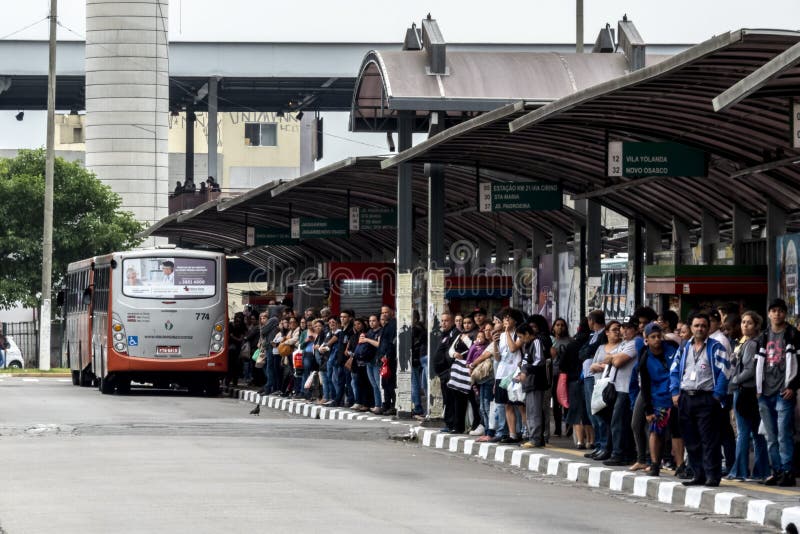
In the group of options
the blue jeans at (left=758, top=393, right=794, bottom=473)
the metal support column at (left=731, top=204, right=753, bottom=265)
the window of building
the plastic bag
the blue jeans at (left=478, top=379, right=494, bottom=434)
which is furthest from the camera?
the window of building

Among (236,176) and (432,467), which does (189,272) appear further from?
(236,176)

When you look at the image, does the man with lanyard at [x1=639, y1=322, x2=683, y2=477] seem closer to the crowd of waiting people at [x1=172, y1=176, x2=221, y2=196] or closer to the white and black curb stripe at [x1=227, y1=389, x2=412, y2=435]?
the white and black curb stripe at [x1=227, y1=389, x2=412, y2=435]

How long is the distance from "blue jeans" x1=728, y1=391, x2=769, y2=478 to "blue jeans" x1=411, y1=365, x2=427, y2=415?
9.81 metres

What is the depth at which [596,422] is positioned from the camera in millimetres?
18016

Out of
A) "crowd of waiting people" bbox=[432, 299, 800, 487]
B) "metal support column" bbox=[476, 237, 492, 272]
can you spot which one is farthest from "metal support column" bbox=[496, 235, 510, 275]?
"crowd of waiting people" bbox=[432, 299, 800, 487]

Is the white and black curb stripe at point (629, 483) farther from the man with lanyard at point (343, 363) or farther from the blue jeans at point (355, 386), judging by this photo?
the man with lanyard at point (343, 363)

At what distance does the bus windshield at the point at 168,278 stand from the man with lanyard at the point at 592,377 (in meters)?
15.9

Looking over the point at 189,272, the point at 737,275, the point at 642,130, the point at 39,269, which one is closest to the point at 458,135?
the point at 642,130

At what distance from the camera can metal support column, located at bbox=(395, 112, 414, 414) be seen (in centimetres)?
2422

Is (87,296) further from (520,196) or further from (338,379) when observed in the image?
(520,196)

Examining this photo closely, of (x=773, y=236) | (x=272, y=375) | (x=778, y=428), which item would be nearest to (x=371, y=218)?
(x=272, y=375)

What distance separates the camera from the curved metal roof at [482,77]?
75.6 feet

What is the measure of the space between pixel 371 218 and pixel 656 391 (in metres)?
15.0

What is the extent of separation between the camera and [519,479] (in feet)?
54.2
